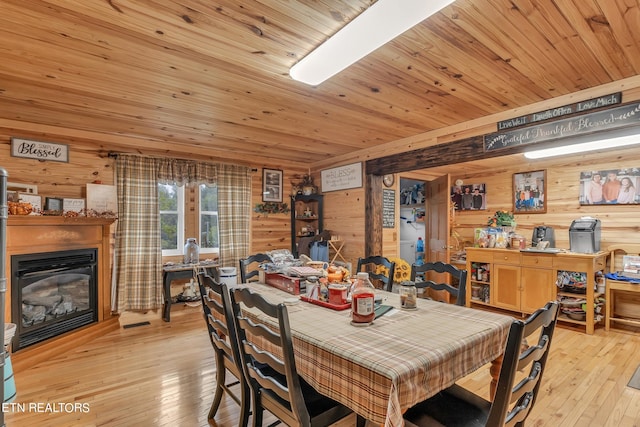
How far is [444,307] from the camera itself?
6.06 feet

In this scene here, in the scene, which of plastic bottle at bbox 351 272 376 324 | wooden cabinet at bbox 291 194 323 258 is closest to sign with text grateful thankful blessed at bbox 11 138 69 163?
wooden cabinet at bbox 291 194 323 258

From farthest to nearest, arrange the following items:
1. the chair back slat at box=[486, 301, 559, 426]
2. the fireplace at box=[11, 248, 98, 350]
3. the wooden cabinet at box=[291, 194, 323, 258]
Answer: the wooden cabinet at box=[291, 194, 323, 258], the fireplace at box=[11, 248, 98, 350], the chair back slat at box=[486, 301, 559, 426]

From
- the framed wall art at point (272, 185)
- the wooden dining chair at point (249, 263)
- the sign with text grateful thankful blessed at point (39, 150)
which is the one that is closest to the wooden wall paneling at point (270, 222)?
the framed wall art at point (272, 185)

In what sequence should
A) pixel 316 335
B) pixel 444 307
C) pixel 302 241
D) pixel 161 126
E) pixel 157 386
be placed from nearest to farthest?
pixel 316 335, pixel 444 307, pixel 157 386, pixel 161 126, pixel 302 241

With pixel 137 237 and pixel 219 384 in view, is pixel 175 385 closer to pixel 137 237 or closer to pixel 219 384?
pixel 219 384

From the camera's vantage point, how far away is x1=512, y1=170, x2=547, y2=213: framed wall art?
4549 millimetres

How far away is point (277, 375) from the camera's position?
1669 millimetres

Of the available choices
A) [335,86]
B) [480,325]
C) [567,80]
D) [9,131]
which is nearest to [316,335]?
[480,325]

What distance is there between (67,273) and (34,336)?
0.63 metres

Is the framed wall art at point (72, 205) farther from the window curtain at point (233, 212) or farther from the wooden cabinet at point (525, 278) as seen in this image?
the wooden cabinet at point (525, 278)

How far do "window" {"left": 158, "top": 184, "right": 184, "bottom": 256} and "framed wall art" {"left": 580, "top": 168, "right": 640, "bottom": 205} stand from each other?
5355mm

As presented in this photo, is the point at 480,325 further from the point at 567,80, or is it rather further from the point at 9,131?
the point at 9,131

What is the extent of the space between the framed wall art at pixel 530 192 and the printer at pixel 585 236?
2.36ft

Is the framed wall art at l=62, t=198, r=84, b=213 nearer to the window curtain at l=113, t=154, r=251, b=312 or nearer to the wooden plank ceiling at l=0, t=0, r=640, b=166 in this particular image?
the window curtain at l=113, t=154, r=251, b=312
